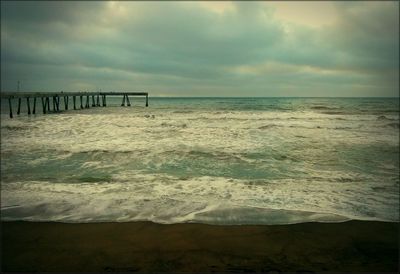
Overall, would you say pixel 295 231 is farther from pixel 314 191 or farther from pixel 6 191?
pixel 6 191

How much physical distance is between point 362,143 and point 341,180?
7.38 meters

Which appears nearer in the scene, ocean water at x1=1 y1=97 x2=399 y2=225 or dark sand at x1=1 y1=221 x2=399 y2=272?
dark sand at x1=1 y1=221 x2=399 y2=272

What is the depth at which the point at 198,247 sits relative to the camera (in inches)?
165

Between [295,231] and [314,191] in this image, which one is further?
[314,191]

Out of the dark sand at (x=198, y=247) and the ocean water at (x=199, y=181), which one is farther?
the ocean water at (x=199, y=181)

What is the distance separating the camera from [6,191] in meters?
6.96

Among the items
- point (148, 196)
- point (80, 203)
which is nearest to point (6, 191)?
point (80, 203)

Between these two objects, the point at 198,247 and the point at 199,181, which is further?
the point at 199,181

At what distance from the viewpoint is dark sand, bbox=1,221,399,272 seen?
376 cm

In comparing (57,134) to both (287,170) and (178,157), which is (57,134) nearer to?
(178,157)

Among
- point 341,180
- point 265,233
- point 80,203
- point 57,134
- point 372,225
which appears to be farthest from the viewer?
point 57,134

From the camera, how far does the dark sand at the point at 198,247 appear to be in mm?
3758

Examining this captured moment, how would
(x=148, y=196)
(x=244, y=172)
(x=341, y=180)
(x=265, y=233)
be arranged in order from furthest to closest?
(x=244, y=172), (x=341, y=180), (x=148, y=196), (x=265, y=233)

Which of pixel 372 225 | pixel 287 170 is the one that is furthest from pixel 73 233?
pixel 287 170
